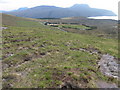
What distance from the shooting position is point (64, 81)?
13.2 m

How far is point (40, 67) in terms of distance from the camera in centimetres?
1647

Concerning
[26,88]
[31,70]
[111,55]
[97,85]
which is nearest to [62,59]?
[31,70]

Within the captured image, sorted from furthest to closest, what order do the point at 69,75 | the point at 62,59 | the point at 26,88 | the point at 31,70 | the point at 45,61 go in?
the point at 62,59 → the point at 45,61 → the point at 31,70 → the point at 69,75 → the point at 26,88

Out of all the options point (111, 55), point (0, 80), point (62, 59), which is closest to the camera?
point (0, 80)

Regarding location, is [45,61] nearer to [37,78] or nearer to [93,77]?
[37,78]

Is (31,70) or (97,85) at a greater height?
(31,70)

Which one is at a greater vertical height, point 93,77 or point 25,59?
point 25,59

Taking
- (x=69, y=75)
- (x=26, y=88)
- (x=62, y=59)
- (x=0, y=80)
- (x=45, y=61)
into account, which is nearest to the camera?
(x=26, y=88)

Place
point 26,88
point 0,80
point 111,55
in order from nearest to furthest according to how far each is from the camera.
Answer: point 26,88 < point 0,80 < point 111,55

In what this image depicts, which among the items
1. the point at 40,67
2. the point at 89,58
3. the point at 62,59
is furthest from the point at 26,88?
the point at 89,58

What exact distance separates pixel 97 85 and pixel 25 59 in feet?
37.0

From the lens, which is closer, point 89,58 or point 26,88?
point 26,88

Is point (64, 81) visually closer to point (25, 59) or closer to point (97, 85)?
point (97, 85)

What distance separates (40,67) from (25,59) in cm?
412
